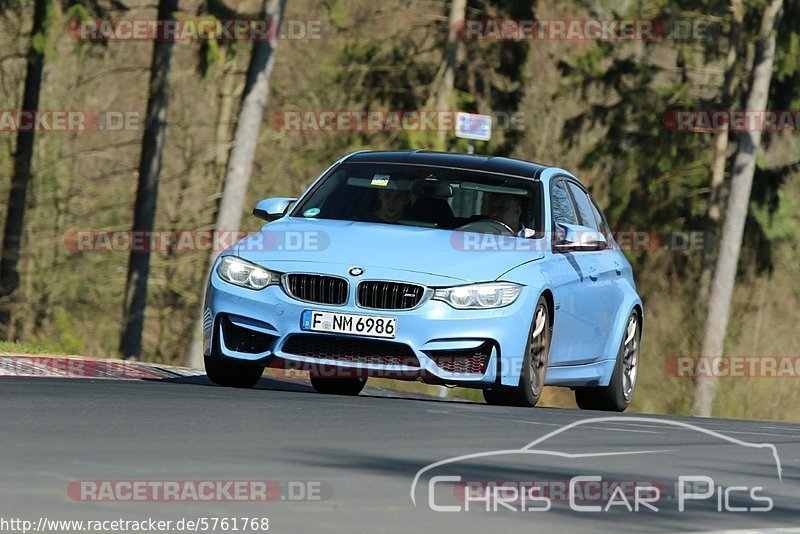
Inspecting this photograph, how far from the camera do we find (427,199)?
39.2ft

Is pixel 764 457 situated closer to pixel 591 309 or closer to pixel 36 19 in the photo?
pixel 591 309

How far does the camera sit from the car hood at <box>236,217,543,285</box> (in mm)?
10758

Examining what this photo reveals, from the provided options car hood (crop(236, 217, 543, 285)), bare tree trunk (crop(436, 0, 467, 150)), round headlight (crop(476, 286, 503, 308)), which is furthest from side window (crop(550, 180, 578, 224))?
bare tree trunk (crop(436, 0, 467, 150))

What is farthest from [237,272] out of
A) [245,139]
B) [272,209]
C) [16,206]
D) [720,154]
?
[720,154]

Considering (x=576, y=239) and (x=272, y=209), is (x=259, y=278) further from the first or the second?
(x=576, y=239)

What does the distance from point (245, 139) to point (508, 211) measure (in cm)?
1160

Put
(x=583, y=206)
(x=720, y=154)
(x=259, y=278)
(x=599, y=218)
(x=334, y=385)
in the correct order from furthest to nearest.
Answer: (x=720, y=154), (x=599, y=218), (x=583, y=206), (x=334, y=385), (x=259, y=278)

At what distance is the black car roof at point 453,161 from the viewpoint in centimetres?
1230

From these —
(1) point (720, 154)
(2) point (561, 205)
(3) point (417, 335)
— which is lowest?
(1) point (720, 154)

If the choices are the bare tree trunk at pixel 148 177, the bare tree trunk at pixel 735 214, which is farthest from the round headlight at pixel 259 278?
the bare tree trunk at pixel 735 214

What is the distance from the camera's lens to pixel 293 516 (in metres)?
5.91

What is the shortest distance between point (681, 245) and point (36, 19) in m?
16.5

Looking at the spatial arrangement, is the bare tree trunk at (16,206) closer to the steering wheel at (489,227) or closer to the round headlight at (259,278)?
the steering wheel at (489,227)

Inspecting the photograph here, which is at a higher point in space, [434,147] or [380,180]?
[380,180]
